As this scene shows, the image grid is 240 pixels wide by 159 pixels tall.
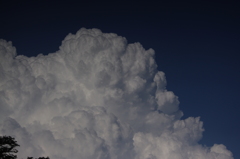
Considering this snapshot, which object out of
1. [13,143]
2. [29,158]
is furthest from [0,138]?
[29,158]

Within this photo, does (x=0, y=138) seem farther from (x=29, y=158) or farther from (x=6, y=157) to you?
(x=29, y=158)

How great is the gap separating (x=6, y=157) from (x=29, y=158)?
5.94m

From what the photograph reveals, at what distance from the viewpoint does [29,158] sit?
71188 mm

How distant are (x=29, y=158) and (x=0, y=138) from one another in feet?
29.1

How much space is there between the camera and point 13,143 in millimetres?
67812

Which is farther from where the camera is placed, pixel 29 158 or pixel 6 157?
pixel 29 158

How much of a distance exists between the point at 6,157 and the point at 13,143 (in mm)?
3276

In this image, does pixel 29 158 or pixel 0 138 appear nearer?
pixel 0 138

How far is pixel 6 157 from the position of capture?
66812mm

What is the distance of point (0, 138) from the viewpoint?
66.4 m

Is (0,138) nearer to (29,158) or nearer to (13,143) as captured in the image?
(13,143)

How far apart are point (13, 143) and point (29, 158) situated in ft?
19.7
